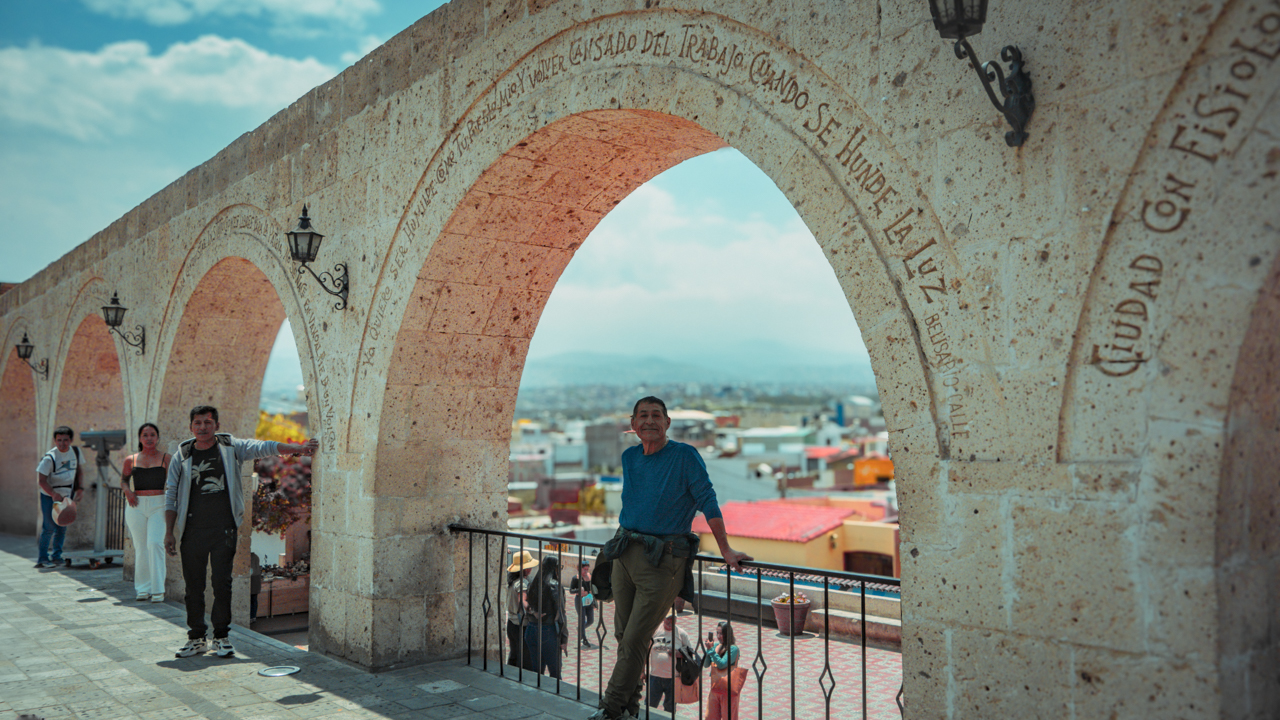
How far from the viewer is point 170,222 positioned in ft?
26.1

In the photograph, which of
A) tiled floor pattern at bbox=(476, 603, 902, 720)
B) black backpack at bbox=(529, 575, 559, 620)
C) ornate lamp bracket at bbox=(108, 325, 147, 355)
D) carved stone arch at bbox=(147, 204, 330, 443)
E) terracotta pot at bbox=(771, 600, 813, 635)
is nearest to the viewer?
black backpack at bbox=(529, 575, 559, 620)

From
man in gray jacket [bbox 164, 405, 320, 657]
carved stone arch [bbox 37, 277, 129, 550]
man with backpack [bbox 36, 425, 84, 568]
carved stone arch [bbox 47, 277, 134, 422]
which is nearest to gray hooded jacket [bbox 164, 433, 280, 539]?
man in gray jacket [bbox 164, 405, 320, 657]

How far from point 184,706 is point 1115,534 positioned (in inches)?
154

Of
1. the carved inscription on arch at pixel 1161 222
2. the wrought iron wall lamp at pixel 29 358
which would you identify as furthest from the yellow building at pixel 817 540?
the carved inscription on arch at pixel 1161 222

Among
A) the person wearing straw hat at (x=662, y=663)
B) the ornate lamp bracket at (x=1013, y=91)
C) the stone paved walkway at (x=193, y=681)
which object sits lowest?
the person wearing straw hat at (x=662, y=663)

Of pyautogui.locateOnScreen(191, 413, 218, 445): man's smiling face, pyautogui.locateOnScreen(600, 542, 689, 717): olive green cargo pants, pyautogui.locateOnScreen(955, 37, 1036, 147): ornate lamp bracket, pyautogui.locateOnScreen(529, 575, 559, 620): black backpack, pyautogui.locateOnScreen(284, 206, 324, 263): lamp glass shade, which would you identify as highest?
pyautogui.locateOnScreen(284, 206, 324, 263): lamp glass shade

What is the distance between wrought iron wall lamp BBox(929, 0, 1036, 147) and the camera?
2.33 metres

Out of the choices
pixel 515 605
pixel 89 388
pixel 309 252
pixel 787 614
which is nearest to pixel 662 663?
pixel 515 605

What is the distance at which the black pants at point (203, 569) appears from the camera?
498 centimetres

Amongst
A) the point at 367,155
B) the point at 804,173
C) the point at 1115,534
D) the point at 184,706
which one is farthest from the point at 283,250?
the point at 1115,534

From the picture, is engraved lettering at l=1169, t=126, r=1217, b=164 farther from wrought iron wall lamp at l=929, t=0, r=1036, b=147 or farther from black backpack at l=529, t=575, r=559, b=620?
black backpack at l=529, t=575, r=559, b=620

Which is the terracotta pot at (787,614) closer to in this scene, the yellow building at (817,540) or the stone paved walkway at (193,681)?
the stone paved walkway at (193,681)

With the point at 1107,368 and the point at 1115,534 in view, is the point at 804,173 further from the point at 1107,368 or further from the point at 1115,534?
the point at 1115,534

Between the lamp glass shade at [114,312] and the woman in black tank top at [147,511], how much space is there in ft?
7.77
